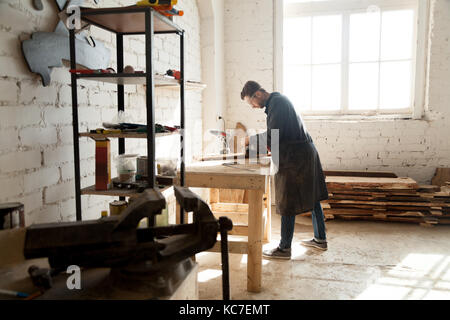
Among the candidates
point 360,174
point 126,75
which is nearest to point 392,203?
point 360,174

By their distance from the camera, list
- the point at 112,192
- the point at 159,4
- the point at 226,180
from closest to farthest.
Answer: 1. the point at 159,4
2. the point at 112,192
3. the point at 226,180

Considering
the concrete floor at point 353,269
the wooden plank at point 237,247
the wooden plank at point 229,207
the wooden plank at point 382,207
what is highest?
the wooden plank at point 229,207

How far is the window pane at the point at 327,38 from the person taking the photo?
4.98 meters

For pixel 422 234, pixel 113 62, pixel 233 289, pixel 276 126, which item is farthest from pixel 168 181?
pixel 422 234

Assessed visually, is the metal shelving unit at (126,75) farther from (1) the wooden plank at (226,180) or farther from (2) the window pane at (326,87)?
(2) the window pane at (326,87)

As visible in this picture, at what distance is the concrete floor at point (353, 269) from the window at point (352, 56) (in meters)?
1.80

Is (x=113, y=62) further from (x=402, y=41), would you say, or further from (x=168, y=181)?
(x=402, y=41)

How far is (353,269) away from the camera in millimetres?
3182

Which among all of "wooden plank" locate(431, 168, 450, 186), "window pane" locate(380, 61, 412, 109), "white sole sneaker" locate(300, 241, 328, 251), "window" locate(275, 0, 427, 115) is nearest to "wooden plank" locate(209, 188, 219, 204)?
"white sole sneaker" locate(300, 241, 328, 251)

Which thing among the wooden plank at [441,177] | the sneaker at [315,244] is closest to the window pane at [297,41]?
the wooden plank at [441,177]

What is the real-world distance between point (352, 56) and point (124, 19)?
12.3 ft

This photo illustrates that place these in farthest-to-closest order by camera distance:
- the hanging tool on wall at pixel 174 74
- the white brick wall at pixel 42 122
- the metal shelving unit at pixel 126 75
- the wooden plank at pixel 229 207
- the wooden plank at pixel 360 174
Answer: the wooden plank at pixel 360 174 → the wooden plank at pixel 229 207 → the hanging tool on wall at pixel 174 74 → the metal shelving unit at pixel 126 75 → the white brick wall at pixel 42 122

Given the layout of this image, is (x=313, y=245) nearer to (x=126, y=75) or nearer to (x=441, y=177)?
(x=441, y=177)
